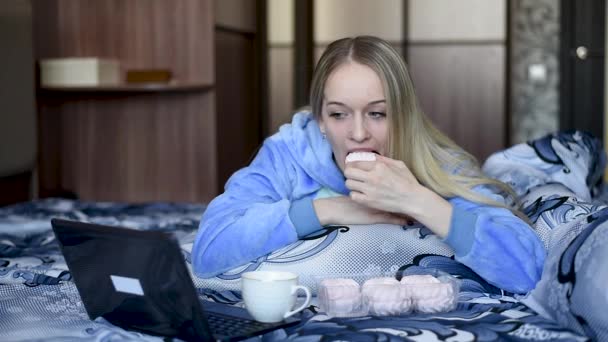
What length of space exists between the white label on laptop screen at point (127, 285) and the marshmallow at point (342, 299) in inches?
10.1

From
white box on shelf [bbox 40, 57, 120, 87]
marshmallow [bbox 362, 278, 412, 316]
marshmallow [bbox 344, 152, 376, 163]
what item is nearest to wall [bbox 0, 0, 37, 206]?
white box on shelf [bbox 40, 57, 120, 87]

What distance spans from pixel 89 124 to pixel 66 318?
2.49 meters

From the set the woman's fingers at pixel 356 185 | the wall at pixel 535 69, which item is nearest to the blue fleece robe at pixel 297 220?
the woman's fingers at pixel 356 185

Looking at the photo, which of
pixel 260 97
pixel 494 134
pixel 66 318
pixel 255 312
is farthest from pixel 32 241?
pixel 494 134

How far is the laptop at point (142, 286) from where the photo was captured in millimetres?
1076

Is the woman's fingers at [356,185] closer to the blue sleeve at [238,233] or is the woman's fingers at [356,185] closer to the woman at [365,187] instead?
the woman at [365,187]

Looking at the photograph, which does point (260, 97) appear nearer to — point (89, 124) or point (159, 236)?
point (89, 124)

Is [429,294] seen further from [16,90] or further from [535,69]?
Result: [535,69]

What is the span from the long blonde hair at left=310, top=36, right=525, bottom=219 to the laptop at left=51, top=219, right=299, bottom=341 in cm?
48

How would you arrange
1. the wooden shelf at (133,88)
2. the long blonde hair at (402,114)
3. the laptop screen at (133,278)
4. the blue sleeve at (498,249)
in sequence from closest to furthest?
the laptop screen at (133,278) → the blue sleeve at (498,249) → the long blonde hair at (402,114) → the wooden shelf at (133,88)

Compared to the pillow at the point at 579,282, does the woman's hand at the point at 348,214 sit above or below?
above

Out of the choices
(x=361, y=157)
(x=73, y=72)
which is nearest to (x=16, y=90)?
(x=73, y=72)

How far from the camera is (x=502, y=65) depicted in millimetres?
4809

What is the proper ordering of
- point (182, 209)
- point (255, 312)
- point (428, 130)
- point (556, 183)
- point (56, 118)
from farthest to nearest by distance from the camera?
1. point (56, 118)
2. point (182, 209)
3. point (556, 183)
4. point (428, 130)
5. point (255, 312)
